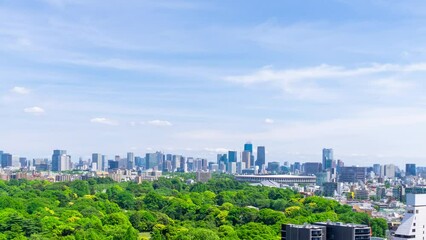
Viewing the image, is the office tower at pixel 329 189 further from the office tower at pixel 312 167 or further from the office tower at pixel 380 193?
the office tower at pixel 312 167

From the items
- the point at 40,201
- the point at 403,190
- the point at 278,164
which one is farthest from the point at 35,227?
the point at 278,164

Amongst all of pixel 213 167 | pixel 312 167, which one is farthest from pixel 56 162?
pixel 312 167

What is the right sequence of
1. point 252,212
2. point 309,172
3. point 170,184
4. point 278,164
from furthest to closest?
point 278,164
point 309,172
point 170,184
point 252,212

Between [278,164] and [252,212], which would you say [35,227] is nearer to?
[252,212]

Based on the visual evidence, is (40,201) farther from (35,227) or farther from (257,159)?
(257,159)

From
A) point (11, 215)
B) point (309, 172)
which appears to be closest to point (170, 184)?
point (11, 215)

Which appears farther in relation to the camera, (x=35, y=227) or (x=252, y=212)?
(x=252, y=212)

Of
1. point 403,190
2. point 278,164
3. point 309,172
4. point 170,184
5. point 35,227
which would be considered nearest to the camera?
point 35,227
